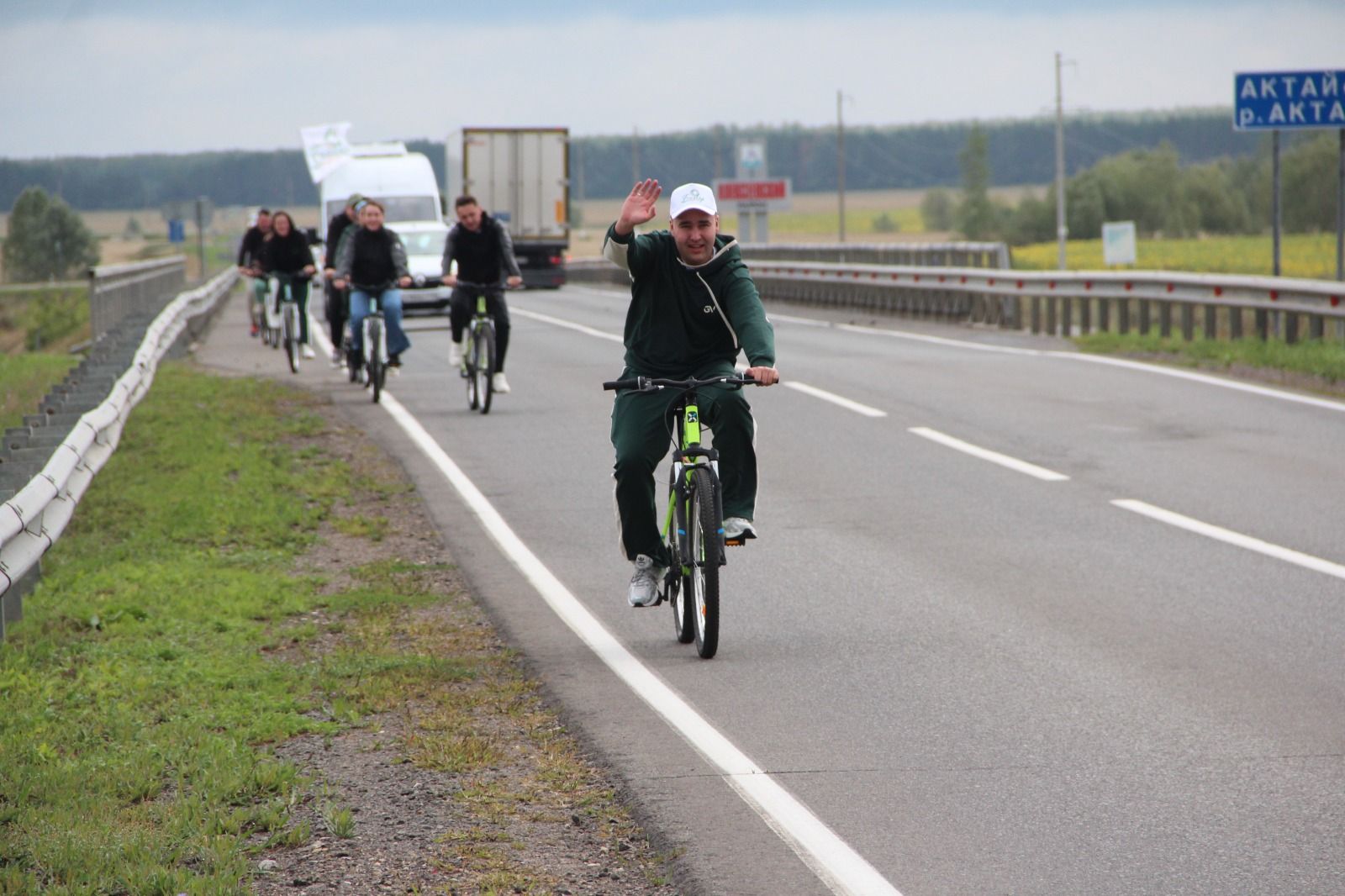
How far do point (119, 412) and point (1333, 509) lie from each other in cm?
696

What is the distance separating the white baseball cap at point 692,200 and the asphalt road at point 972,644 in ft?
5.80

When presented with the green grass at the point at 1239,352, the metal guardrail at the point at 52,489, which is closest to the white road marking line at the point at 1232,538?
the metal guardrail at the point at 52,489

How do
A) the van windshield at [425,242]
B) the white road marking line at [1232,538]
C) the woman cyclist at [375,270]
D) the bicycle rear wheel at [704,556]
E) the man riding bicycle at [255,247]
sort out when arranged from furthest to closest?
the van windshield at [425,242]
the man riding bicycle at [255,247]
the woman cyclist at [375,270]
the white road marking line at [1232,538]
the bicycle rear wheel at [704,556]

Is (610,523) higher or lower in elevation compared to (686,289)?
lower

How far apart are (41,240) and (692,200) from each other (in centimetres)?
13414

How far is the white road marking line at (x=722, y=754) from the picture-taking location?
4754mm

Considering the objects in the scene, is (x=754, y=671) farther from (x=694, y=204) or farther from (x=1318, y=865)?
(x=1318, y=865)

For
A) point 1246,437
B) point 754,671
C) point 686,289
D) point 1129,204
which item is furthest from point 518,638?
point 1129,204

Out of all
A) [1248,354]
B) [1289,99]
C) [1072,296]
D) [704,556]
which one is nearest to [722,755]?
[704,556]

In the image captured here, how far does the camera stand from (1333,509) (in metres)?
10.5

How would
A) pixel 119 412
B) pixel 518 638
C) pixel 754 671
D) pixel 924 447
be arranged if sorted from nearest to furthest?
pixel 754 671 → pixel 518 638 → pixel 119 412 → pixel 924 447

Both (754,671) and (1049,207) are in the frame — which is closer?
(754,671)

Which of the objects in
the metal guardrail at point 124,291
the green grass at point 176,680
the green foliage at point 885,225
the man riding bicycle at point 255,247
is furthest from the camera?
the green foliage at point 885,225

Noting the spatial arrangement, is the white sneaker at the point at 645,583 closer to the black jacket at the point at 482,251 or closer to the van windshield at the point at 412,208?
the black jacket at the point at 482,251
